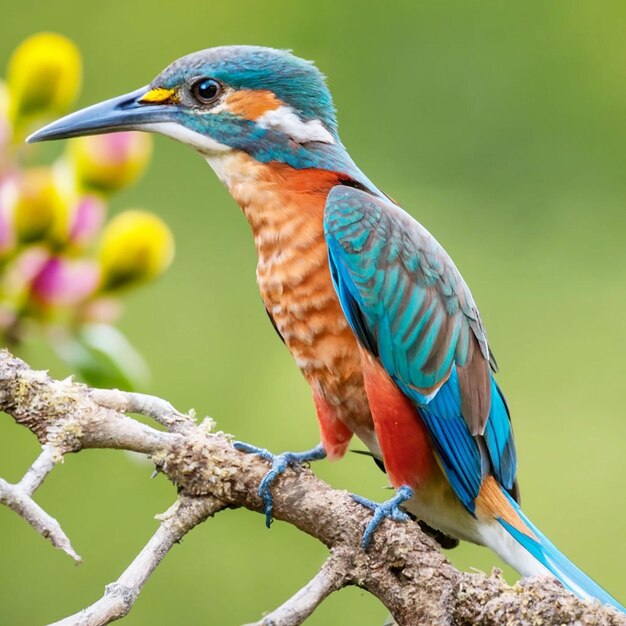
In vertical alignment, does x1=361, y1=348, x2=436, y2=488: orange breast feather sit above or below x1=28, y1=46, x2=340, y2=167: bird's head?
below

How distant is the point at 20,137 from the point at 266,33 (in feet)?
11.3

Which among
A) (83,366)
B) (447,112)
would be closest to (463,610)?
(83,366)

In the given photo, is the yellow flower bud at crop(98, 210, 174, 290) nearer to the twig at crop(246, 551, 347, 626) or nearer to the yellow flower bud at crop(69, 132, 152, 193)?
the yellow flower bud at crop(69, 132, 152, 193)

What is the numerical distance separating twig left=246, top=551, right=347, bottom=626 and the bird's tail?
0.53 meters

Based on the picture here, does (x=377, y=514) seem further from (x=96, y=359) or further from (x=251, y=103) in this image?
(x=251, y=103)

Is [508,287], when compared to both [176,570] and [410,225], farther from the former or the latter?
[410,225]

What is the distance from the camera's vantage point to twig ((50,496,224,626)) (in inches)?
68.3

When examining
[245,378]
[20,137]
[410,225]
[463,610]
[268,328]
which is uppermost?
[268,328]

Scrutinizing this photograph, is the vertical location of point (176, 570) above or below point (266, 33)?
below

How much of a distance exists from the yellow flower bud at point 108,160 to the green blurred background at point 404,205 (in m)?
2.06

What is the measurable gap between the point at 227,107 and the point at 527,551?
1.08 m

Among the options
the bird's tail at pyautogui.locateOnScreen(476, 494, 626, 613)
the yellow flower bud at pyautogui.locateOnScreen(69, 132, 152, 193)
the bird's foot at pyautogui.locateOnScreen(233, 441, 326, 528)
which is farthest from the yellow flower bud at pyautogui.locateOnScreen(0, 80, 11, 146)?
the bird's tail at pyautogui.locateOnScreen(476, 494, 626, 613)

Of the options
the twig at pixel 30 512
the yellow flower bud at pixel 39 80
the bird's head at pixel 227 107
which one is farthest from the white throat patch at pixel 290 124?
the twig at pixel 30 512

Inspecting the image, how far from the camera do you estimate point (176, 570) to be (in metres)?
4.65
